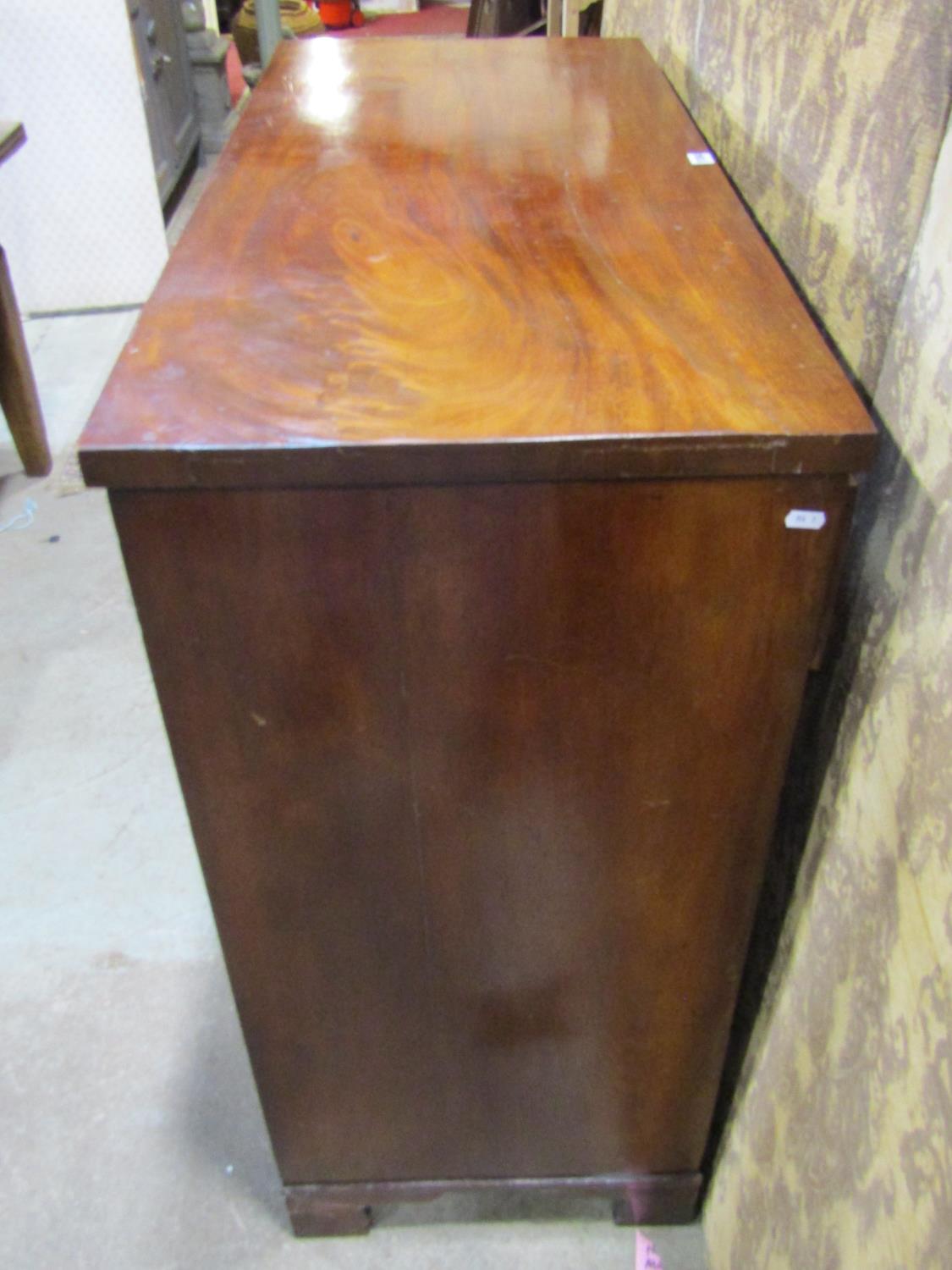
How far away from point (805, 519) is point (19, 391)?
5.98ft

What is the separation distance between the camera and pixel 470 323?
2.08 ft

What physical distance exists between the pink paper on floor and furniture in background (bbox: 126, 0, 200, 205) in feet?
8.89

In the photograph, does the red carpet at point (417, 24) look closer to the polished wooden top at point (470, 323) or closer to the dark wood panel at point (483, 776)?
the polished wooden top at point (470, 323)

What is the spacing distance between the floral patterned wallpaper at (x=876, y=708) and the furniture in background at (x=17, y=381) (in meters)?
1.52

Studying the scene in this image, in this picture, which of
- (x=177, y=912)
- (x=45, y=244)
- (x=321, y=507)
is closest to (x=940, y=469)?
(x=321, y=507)

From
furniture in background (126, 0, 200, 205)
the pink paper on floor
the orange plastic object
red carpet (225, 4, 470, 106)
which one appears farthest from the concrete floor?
the orange plastic object

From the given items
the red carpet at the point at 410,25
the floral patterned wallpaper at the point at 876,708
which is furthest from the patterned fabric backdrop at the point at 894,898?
the red carpet at the point at 410,25

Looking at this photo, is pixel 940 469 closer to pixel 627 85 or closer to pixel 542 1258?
pixel 627 85

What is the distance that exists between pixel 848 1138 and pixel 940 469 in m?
0.41

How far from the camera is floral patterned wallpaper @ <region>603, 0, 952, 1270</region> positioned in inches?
21.2

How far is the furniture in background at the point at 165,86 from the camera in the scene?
2865mm

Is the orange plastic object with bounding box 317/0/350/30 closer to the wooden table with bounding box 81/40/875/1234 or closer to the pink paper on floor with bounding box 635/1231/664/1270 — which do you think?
the wooden table with bounding box 81/40/875/1234

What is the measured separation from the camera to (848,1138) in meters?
0.64

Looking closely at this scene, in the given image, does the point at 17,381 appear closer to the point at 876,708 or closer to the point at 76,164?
the point at 76,164
